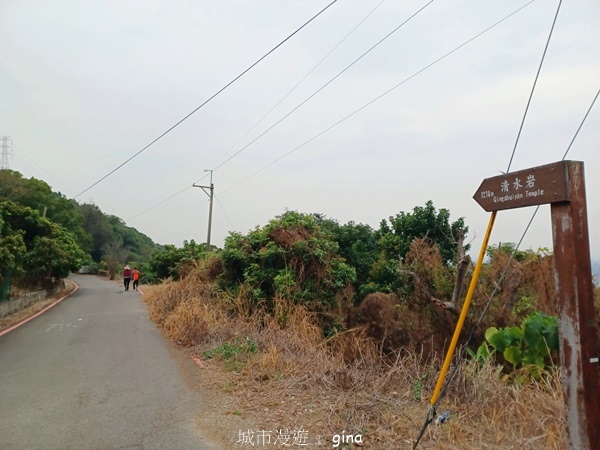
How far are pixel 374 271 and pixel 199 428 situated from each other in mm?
12758

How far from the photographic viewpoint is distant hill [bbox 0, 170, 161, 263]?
125ft

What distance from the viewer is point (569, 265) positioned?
3.12 meters

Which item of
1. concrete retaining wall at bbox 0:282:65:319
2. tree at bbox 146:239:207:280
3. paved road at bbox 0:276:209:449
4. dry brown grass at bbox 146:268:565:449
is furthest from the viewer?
tree at bbox 146:239:207:280

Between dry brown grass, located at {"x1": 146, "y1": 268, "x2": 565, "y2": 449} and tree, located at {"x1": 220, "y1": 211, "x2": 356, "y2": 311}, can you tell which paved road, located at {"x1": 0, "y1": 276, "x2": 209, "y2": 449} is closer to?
dry brown grass, located at {"x1": 146, "y1": 268, "x2": 565, "y2": 449}

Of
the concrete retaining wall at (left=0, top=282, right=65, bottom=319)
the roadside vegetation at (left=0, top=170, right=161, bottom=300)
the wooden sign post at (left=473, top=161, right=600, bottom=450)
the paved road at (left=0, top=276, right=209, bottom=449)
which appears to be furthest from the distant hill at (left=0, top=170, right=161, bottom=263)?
the wooden sign post at (left=473, top=161, right=600, bottom=450)

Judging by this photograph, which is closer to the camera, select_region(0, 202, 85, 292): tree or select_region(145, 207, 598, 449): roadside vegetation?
select_region(145, 207, 598, 449): roadside vegetation

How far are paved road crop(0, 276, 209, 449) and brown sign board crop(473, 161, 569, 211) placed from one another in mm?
3533

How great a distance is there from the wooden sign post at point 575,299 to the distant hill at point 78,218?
1398 inches

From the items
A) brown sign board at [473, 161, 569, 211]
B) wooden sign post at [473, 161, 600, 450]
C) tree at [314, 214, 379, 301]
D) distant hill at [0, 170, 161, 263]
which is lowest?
wooden sign post at [473, 161, 600, 450]

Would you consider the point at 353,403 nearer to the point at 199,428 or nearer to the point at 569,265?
the point at 199,428

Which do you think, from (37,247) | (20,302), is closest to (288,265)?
(20,302)

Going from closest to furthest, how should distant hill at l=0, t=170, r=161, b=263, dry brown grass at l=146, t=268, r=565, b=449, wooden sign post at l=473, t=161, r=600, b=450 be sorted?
wooden sign post at l=473, t=161, r=600, b=450 < dry brown grass at l=146, t=268, r=565, b=449 < distant hill at l=0, t=170, r=161, b=263

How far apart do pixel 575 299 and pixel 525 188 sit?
0.88m

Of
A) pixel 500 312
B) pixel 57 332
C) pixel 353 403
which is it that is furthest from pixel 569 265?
pixel 57 332
